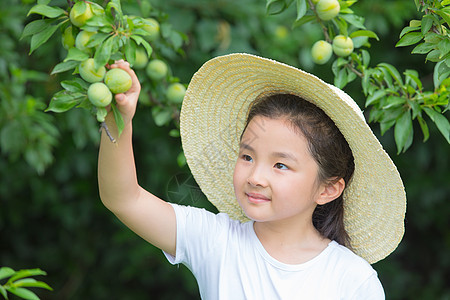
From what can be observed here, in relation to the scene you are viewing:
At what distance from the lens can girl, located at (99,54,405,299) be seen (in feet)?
3.69

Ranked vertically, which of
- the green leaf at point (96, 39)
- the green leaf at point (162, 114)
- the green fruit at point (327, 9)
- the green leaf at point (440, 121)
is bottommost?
the green leaf at point (162, 114)

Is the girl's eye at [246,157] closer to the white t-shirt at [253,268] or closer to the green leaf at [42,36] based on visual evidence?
the white t-shirt at [253,268]

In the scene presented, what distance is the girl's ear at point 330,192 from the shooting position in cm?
123

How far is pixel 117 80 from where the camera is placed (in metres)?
1.01

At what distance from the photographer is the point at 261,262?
47.5 inches

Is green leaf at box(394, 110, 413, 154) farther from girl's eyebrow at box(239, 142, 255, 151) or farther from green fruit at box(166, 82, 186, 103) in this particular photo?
green fruit at box(166, 82, 186, 103)

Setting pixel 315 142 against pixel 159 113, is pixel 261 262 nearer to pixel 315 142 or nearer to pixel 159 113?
pixel 315 142

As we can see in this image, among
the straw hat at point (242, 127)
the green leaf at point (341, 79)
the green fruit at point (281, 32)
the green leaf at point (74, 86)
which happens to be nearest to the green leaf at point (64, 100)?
the green leaf at point (74, 86)

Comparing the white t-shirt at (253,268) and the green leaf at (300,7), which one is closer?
the white t-shirt at (253,268)

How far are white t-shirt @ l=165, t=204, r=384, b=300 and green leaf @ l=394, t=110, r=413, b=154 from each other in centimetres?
28

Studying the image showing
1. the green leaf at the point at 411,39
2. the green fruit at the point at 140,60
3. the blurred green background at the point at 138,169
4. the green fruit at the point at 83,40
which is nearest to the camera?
the green fruit at the point at 83,40

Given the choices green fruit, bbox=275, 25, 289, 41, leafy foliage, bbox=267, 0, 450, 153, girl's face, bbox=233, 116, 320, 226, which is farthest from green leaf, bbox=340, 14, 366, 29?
green fruit, bbox=275, 25, 289, 41

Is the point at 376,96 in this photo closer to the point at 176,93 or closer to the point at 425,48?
the point at 425,48

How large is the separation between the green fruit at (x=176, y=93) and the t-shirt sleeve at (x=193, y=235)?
0.36 m
